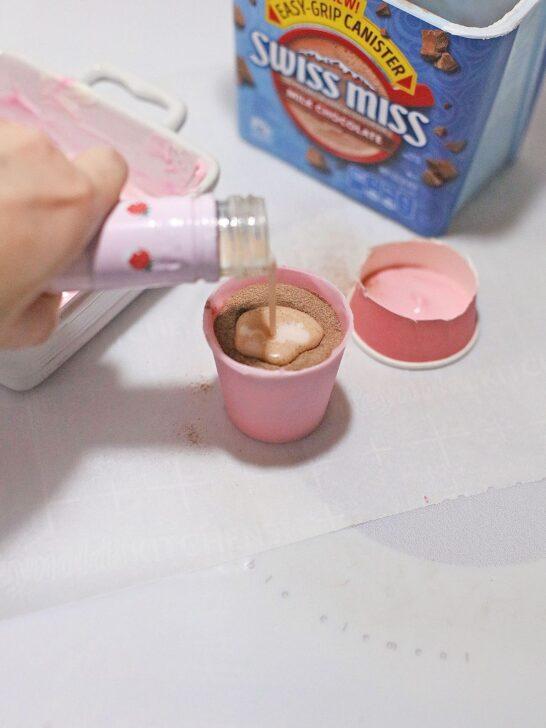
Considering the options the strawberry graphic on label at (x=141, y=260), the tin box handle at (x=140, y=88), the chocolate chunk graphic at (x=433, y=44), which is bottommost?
the tin box handle at (x=140, y=88)

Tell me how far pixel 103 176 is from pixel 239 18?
0.38 metres

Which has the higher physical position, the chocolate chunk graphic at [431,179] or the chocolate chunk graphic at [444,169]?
the chocolate chunk graphic at [444,169]

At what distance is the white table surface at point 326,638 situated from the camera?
0.60 m

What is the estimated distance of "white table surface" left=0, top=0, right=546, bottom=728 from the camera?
596mm

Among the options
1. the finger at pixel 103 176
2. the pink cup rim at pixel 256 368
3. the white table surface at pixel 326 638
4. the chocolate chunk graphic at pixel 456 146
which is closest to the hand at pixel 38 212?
the finger at pixel 103 176

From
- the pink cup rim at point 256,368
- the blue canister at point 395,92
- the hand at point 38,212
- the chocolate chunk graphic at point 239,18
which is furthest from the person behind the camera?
the chocolate chunk graphic at point 239,18

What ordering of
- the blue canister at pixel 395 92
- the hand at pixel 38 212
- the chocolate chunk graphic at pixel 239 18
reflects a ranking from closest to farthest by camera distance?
the hand at pixel 38 212
the blue canister at pixel 395 92
the chocolate chunk graphic at pixel 239 18

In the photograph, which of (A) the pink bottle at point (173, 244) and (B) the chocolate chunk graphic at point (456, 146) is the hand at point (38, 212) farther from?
(B) the chocolate chunk graphic at point (456, 146)

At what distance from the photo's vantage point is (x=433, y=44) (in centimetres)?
72

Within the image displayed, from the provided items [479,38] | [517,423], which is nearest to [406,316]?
[517,423]

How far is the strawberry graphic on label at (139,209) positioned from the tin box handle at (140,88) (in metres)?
0.31

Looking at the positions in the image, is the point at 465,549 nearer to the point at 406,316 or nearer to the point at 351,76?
the point at 406,316

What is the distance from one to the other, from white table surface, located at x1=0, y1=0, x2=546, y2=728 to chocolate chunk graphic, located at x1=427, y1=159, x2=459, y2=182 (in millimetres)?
314

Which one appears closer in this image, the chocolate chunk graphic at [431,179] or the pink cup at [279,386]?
the pink cup at [279,386]
